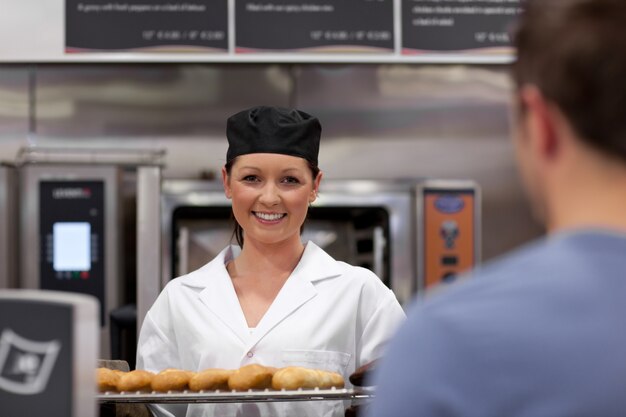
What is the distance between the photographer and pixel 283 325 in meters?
1.87

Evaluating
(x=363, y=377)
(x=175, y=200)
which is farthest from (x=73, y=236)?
(x=363, y=377)

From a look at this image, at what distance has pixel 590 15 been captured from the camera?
0.64 metres

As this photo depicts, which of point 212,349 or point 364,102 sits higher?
point 364,102

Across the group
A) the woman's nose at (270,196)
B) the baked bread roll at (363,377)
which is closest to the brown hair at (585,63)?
the baked bread roll at (363,377)

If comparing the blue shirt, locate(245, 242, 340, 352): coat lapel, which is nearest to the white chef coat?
locate(245, 242, 340, 352): coat lapel

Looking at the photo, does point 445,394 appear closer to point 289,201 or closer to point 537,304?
point 537,304

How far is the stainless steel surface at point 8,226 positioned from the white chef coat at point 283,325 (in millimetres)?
1496

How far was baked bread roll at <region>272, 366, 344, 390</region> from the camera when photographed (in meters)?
1.56

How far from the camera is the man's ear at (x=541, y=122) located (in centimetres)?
67

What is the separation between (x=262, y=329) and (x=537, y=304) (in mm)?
1260

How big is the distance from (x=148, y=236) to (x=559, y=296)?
268 cm

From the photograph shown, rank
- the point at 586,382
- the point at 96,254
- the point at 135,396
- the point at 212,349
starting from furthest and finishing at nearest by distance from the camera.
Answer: the point at 96,254 → the point at 212,349 → the point at 135,396 → the point at 586,382

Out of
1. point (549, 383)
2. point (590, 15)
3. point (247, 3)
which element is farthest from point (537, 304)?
point (247, 3)

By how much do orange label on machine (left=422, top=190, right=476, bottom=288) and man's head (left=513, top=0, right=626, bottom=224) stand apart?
2.63 m
